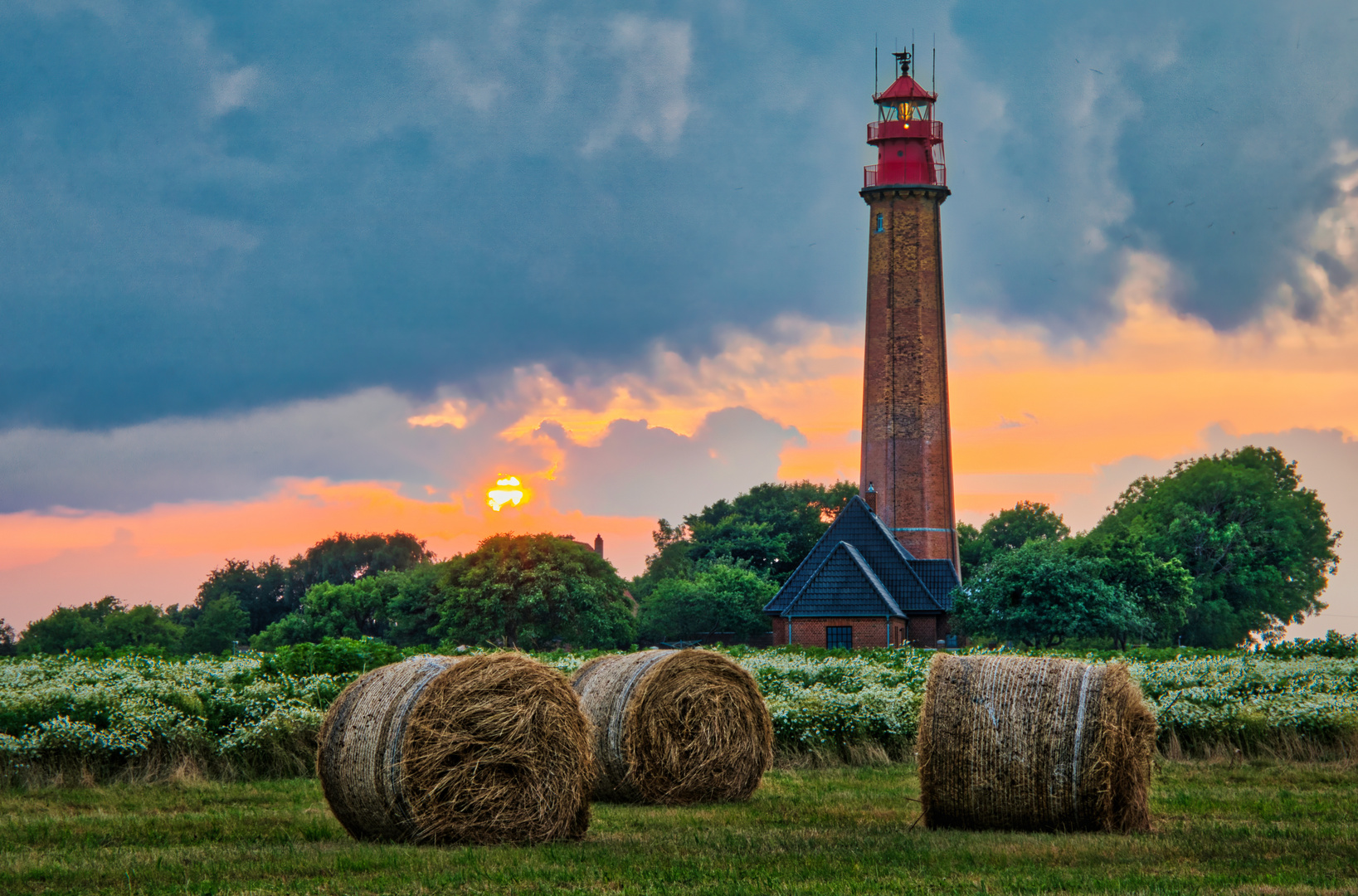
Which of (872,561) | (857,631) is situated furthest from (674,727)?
(872,561)

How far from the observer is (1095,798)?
39.8ft

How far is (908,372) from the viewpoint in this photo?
5838 centimetres

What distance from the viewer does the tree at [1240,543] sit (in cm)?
7775

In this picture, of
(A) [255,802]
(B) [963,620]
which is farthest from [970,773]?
(B) [963,620]

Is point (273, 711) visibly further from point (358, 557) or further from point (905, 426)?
point (358, 557)

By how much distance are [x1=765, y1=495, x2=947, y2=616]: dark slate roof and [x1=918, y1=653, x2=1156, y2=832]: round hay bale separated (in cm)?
4363

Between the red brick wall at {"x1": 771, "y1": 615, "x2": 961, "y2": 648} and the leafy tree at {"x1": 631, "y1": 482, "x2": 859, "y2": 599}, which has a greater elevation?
the leafy tree at {"x1": 631, "y1": 482, "x2": 859, "y2": 599}

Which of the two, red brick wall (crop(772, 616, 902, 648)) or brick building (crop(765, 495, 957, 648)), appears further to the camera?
brick building (crop(765, 495, 957, 648))

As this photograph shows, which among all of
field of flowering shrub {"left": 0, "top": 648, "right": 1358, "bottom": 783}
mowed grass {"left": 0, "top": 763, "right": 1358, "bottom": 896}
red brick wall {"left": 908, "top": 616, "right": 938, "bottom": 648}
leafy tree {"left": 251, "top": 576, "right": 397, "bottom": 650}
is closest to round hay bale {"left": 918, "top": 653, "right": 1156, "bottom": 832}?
mowed grass {"left": 0, "top": 763, "right": 1358, "bottom": 896}

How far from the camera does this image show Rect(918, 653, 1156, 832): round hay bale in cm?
1217

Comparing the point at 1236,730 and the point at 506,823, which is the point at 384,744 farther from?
the point at 1236,730

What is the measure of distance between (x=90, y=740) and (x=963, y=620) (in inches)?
1658

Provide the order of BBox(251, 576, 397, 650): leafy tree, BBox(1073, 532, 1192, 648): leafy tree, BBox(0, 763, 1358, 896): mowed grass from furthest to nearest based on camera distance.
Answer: BBox(251, 576, 397, 650): leafy tree
BBox(1073, 532, 1192, 648): leafy tree
BBox(0, 763, 1358, 896): mowed grass

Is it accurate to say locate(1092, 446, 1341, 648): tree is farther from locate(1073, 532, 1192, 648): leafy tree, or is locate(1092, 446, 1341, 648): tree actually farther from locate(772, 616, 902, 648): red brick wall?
locate(772, 616, 902, 648): red brick wall
